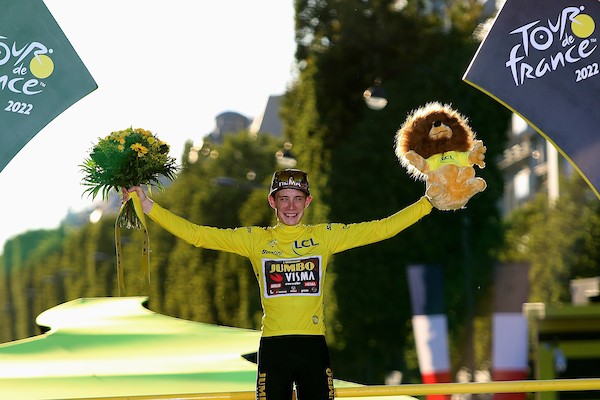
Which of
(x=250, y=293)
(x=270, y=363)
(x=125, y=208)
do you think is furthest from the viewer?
(x=250, y=293)

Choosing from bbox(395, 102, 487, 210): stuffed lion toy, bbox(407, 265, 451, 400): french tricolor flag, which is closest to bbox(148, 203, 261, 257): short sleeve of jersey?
bbox(395, 102, 487, 210): stuffed lion toy

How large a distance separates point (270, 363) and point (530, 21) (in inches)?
179

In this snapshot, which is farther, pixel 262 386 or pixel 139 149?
pixel 139 149

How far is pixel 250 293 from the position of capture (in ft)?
127

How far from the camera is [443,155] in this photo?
737cm

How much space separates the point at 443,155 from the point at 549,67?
2839 mm

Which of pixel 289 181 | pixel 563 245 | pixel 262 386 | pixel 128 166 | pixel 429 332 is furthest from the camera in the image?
pixel 563 245

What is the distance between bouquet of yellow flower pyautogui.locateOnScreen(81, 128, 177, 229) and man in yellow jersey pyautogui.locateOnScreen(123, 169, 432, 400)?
0.26 m

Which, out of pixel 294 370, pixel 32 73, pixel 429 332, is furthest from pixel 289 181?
pixel 429 332

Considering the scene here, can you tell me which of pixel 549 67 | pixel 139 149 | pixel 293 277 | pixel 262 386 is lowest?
pixel 262 386

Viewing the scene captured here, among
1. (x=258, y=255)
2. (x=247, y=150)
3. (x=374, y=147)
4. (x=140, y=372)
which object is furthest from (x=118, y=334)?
(x=247, y=150)

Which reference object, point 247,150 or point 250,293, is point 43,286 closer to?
point 247,150

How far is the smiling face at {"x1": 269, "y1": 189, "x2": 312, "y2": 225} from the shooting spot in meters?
6.86

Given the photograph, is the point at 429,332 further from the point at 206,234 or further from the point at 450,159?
the point at 206,234
